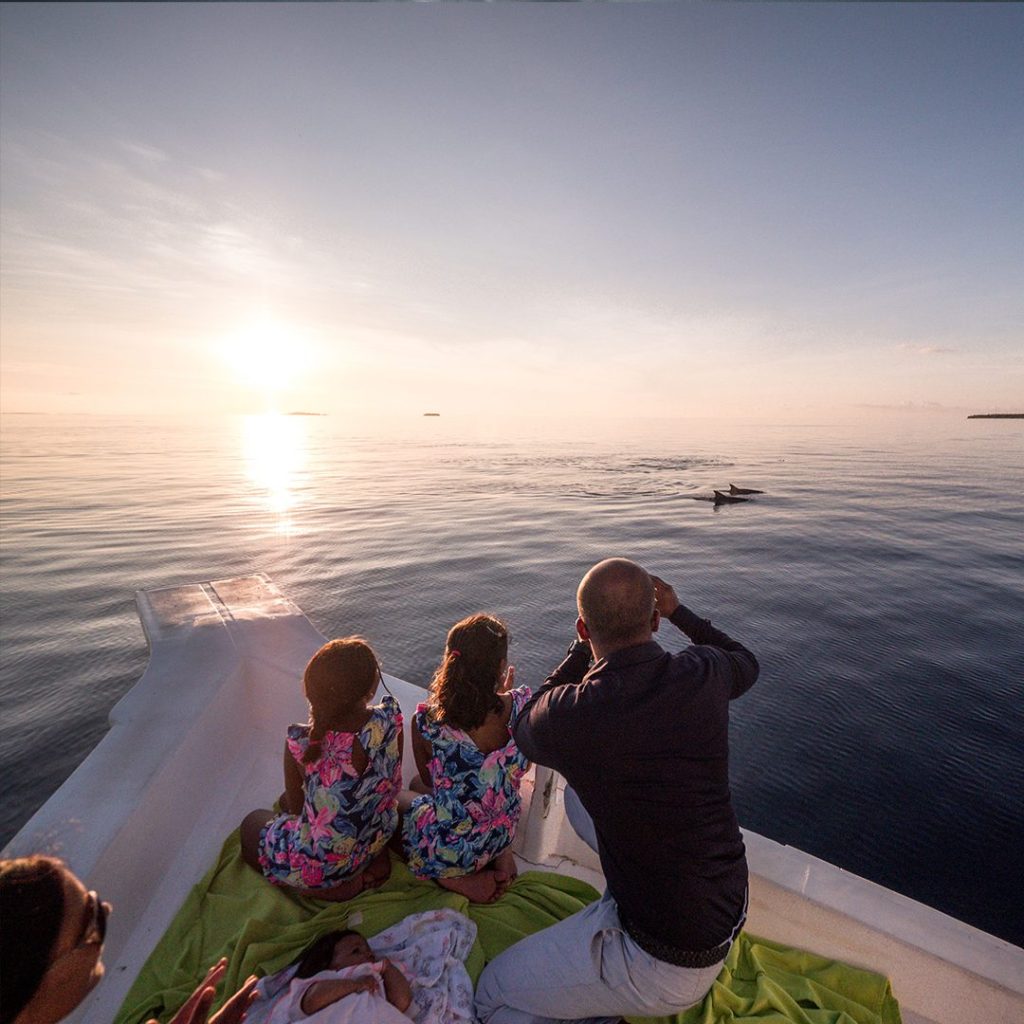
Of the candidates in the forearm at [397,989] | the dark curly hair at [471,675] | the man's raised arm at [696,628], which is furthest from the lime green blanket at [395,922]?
the man's raised arm at [696,628]

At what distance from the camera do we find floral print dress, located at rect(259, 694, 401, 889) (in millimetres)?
2955

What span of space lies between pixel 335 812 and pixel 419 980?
864 millimetres

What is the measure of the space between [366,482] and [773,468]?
22.6 meters

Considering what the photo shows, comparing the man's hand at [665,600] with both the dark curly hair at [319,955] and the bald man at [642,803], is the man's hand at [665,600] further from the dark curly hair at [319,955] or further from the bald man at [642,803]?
the dark curly hair at [319,955]

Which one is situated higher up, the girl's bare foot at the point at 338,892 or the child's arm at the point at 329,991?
the child's arm at the point at 329,991

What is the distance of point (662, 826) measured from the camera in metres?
2.05

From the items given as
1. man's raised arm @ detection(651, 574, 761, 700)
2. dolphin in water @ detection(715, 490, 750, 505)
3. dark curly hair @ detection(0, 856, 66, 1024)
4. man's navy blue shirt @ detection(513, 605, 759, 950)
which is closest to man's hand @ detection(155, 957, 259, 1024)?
dark curly hair @ detection(0, 856, 66, 1024)

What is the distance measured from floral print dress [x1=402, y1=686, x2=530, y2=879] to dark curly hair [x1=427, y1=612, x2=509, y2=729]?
0.15 m

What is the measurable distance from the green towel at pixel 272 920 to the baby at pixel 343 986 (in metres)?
0.38

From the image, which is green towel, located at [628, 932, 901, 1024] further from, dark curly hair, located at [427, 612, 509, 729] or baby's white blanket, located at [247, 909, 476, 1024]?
dark curly hair, located at [427, 612, 509, 729]

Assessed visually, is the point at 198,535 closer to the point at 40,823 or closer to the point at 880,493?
the point at 40,823

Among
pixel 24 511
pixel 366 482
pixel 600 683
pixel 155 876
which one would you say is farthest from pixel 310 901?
pixel 366 482

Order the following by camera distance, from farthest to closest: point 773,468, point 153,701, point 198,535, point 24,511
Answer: point 773,468
point 24,511
point 198,535
point 153,701

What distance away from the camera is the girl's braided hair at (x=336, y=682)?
2807 millimetres
